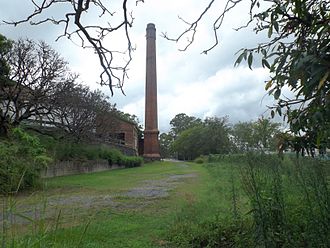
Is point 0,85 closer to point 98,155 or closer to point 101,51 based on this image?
point 98,155

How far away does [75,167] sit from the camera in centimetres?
2430

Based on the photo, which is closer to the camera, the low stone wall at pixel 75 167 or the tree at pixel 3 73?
A: the tree at pixel 3 73

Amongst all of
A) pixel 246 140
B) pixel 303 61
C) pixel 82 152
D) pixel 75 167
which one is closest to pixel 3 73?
pixel 75 167

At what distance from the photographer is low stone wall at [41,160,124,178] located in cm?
2031

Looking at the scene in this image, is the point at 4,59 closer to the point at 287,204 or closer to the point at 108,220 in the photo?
the point at 108,220

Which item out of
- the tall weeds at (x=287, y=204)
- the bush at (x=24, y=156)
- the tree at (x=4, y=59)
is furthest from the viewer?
the tree at (x=4, y=59)

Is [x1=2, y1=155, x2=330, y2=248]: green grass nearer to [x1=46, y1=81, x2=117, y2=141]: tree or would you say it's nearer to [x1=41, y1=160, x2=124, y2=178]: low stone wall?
[x1=41, y1=160, x2=124, y2=178]: low stone wall

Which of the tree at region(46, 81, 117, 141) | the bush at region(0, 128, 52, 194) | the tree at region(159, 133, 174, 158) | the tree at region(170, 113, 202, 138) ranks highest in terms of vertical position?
the tree at region(170, 113, 202, 138)

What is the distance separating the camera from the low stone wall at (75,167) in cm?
2031

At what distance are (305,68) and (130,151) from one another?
40759 millimetres

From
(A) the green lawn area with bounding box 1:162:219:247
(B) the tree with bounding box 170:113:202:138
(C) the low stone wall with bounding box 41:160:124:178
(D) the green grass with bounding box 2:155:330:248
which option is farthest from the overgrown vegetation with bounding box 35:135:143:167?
(B) the tree with bounding box 170:113:202:138

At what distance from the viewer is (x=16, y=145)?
45.0 feet

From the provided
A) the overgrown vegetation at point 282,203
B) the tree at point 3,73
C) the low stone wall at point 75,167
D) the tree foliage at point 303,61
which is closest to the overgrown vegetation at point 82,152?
the low stone wall at point 75,167

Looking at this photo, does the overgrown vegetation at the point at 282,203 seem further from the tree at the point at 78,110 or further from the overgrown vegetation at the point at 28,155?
the tree at the point at 78,110
